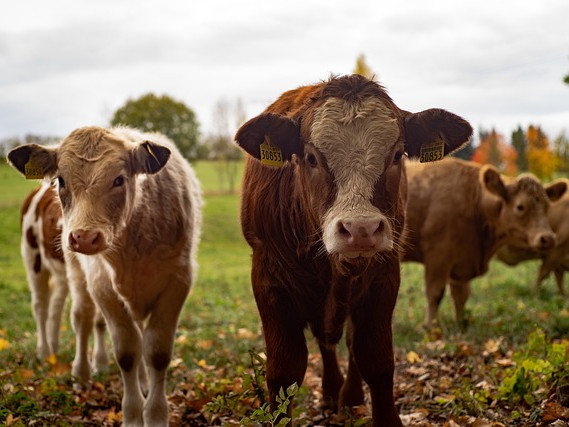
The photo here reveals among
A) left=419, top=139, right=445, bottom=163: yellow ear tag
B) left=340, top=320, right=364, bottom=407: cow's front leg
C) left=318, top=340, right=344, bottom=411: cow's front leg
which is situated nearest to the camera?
left=419, top=139, right=445, bottom=163: yellow ear tag

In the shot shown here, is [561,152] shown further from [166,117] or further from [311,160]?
[311,160]

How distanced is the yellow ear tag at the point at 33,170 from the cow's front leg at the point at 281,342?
6.20 feet

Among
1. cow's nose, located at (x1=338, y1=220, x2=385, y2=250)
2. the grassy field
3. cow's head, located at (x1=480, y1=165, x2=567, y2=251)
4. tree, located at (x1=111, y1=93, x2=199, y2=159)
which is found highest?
tree, located at (x1=111, y1=93, x2=199, y2=159)

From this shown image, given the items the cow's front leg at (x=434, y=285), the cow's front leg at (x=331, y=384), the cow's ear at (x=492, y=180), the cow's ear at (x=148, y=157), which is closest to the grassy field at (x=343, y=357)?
the cow's front leg at (x=331, y=384)

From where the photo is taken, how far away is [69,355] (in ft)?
24.1

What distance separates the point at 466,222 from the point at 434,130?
18.7ft

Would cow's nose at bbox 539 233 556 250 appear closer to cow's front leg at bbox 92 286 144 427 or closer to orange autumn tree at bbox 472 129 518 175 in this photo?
cow's front leg at bbox 92 286 144 427

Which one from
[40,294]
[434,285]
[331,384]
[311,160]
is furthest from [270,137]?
[434,285]

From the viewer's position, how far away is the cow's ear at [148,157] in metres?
4.62

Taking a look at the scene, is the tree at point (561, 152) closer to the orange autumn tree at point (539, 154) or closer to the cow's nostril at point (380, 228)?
the orange autumn tree at point (539, 154)

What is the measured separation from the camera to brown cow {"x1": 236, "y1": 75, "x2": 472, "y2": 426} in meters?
3.44

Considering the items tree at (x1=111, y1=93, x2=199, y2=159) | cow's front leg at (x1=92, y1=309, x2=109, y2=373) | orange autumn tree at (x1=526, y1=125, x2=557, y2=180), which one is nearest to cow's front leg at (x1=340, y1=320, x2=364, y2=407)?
cow's front leg at (x1=92, y1=309, x2=109, y2=373)

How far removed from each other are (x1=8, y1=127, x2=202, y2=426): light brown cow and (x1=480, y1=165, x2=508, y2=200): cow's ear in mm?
5026

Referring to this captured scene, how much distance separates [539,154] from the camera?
3262 cm
